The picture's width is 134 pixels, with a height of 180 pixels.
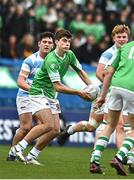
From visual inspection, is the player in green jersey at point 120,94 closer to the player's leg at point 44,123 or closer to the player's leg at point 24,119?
the player's leg at point 44,123

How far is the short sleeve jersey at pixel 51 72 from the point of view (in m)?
13.3

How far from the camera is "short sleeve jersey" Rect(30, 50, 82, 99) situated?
1334cm

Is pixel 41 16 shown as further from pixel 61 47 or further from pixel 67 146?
pixel 61 47

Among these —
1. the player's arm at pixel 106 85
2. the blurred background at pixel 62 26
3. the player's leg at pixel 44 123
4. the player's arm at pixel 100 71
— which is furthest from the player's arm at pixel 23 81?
the blurred background at pixel 62 26

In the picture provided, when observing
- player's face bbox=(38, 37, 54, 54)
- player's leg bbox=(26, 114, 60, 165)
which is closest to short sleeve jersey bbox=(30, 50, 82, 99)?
player's leg bbox=(26, 114, 60, 165)

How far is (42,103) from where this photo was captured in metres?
13.9

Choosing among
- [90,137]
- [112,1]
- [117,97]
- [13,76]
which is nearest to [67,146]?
[90,137]

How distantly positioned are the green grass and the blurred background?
148 inches

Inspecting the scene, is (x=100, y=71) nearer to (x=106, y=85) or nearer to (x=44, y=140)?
(x=44, y=140)

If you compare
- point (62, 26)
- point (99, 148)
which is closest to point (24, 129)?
point (99, 148)

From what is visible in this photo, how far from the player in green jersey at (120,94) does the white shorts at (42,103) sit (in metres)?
1.89

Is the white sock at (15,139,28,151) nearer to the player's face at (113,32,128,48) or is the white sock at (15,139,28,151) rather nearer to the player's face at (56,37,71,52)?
the player's face at (56,37,71,52)

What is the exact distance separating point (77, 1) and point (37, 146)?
13207 mm

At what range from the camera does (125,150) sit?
1192 centimetres
